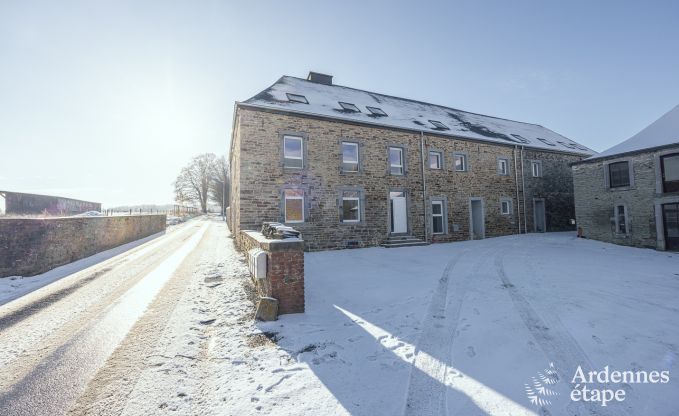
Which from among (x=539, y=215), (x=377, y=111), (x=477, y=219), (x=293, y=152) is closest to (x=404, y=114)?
(x=377, y=111)

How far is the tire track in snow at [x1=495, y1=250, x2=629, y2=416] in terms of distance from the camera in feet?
8.10

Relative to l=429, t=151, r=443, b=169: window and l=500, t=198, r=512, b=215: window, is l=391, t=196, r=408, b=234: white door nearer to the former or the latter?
l=429, t=151, r=443, b=169: window

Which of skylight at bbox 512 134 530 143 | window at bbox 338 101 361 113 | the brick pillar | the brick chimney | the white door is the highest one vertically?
the brick chimney

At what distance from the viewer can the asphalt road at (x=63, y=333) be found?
9.36 ft

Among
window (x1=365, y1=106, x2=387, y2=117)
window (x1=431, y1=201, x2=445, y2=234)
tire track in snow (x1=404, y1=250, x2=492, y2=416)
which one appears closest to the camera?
tire track in snow (x1=404, y1=250, x2=492, y2=416)

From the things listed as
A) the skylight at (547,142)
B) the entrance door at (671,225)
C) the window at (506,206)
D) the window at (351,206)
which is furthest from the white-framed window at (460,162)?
the skylight at (547,142)

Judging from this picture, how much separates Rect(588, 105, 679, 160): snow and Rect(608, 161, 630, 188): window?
2.11 ft

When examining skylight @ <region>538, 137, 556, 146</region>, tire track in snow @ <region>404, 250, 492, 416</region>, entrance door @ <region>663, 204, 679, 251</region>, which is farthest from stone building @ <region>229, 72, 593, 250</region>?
tire track in snow @ <region>404, 250, 492, 416</region>

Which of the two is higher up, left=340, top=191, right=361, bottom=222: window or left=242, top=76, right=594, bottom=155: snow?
left=242, top=76, right=594, bottom=155: snow

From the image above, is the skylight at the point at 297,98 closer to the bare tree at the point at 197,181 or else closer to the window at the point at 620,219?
the window at the point at 620,219

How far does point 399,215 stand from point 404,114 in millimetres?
6866

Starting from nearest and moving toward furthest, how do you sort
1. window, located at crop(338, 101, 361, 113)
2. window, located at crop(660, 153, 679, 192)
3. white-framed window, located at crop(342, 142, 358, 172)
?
1. window, located at crop(660, 153, 679, 192)
2. white-framed window, located at crop(342, 142, 358, 172)
3. window, located at crop(338, 101, 361, 113)

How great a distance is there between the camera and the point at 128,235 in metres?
16.8

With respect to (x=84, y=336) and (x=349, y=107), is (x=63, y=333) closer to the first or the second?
(x=84, y=336)
